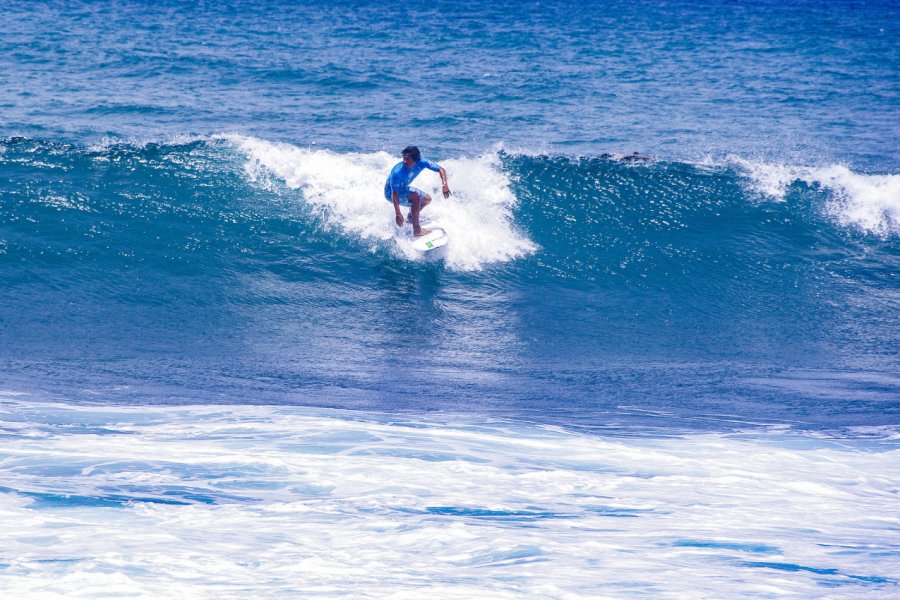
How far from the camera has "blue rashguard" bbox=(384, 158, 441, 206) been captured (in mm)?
11344

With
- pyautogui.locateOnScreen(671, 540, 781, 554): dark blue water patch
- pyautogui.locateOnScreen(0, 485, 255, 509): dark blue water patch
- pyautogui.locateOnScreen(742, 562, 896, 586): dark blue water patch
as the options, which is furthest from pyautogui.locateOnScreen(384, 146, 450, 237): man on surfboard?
pyautogui.locateOnScreen(742, 562, 896, 586): dark blue water patch

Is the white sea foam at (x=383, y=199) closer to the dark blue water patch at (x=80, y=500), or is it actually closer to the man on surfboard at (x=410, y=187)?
the man on surfboard at (x=410, y=187)

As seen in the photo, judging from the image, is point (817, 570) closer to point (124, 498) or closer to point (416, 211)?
point (124, 498)

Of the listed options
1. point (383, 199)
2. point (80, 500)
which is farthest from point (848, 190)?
point (80, 500)

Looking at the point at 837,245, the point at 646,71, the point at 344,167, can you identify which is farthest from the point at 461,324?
the point at 646,71

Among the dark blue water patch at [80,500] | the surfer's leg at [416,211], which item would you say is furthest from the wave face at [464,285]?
the dark blue water patch at [80,500]

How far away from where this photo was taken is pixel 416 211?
38.1 feet

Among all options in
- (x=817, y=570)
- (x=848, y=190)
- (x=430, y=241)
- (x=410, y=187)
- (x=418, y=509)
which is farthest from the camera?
(x=848, y=190)

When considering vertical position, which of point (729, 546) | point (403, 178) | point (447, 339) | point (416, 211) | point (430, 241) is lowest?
point (729, 546)

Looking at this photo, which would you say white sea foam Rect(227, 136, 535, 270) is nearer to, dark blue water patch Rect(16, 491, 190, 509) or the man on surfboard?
the man on surfboard

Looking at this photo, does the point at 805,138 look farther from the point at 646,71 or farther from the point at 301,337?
the point at 301,337

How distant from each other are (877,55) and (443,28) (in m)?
12.5

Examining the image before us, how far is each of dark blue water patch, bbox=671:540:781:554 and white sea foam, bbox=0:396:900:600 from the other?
0.05ft

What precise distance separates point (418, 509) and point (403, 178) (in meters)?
6.03
